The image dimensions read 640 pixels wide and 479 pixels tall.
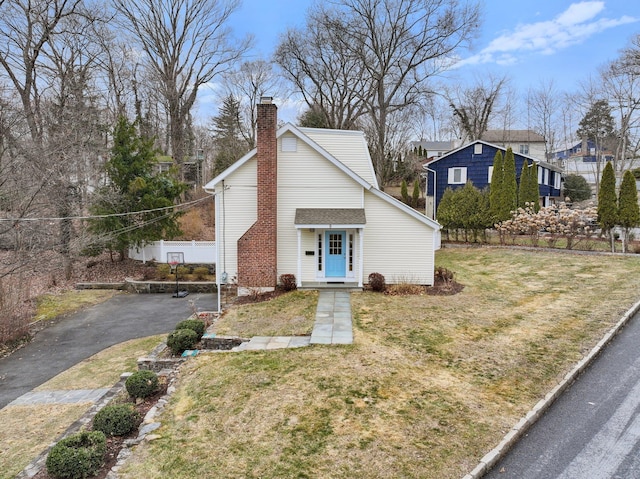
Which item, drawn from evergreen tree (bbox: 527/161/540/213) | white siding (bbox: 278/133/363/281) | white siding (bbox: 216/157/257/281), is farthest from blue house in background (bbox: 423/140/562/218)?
white siding (bbox: 216/157/257/281)

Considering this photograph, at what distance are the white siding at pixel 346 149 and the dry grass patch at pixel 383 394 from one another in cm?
698

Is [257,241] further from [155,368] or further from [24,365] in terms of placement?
[24,365]

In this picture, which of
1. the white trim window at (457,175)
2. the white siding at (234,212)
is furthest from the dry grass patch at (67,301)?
the white trim window at (457,175)

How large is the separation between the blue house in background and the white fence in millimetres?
17813

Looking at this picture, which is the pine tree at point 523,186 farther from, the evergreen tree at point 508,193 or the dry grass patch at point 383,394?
the dry grass patch at point 383,394

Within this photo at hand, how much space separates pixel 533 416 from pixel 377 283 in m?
8.28

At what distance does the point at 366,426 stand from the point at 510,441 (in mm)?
1905

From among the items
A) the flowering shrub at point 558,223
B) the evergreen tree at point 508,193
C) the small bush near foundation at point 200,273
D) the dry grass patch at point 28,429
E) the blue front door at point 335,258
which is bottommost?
the dry grass patch at point 28,429

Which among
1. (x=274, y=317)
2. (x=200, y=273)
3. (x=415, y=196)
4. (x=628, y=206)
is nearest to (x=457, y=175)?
(x=415, y=196)

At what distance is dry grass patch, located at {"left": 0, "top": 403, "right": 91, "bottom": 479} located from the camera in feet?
21.1

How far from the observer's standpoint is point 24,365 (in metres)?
11.1

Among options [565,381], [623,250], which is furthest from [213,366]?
[623,250]

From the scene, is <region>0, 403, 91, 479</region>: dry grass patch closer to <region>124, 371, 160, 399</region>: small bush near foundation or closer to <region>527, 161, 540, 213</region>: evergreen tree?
<region>124, 371, 160, 399</region>: small bush near foundation

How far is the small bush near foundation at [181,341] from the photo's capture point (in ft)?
30.9
